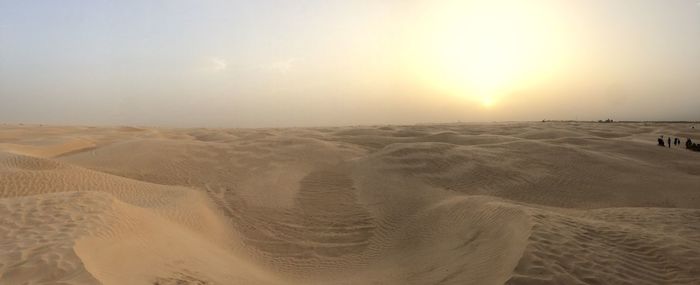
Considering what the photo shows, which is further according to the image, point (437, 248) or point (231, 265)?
point (437, 248)

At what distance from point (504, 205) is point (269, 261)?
189 inches

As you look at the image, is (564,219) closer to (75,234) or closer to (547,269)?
(547,269)

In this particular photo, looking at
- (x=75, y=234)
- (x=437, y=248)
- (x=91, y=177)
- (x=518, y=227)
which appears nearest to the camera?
(x=75, y=234)

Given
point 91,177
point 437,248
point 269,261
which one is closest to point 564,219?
point 437,248

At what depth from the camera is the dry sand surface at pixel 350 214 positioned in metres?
5.75

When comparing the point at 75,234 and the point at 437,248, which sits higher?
the point at 75,234

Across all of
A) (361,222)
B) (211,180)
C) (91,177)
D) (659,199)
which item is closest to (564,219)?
(361,222)

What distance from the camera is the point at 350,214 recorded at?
37.1 ft

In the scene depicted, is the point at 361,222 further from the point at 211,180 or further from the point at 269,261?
the point at 211,180

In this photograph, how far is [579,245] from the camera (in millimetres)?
6227

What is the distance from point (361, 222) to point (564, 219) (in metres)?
4.80

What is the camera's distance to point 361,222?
422 inches

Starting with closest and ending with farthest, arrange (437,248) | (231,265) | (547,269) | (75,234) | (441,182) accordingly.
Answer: (547,269)
(75,234)
(231,265)
(437,248)
(441,182)

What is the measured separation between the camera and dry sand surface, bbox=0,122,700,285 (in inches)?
226
